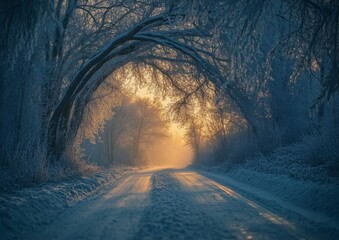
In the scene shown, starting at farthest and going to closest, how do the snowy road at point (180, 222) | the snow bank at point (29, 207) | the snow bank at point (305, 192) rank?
1. the snow bank at point (305, 192)
2. the snow bank at point (29, 207)
3. the snowy road at point (180, 222)

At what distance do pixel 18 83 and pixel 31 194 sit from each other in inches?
154

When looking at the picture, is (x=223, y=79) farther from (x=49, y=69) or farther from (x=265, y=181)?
(x=49, y=69)

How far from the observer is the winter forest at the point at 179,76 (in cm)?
467

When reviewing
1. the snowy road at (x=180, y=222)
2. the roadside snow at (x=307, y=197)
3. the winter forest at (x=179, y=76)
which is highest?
the winter forest at (x=179, y=76)

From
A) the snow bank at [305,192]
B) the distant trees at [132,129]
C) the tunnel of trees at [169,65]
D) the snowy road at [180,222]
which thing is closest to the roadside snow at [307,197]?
the snow bank at [305,192]

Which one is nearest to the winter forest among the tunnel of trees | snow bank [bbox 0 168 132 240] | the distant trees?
the tunnel of trees

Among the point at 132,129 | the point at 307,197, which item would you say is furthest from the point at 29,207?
the point at 132,129

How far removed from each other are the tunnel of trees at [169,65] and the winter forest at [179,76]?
39 millimetres

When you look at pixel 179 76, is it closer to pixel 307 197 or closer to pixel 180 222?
pixel 307 197

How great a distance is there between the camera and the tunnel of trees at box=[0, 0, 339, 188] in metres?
4.66

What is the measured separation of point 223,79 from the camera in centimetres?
899

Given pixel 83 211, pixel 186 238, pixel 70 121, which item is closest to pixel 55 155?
pixel 70 121

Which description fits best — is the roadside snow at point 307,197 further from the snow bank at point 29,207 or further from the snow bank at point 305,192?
the snow bank at point 29,207

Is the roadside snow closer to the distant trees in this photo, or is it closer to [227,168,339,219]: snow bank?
[227,168,339,219]: snow bank
